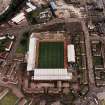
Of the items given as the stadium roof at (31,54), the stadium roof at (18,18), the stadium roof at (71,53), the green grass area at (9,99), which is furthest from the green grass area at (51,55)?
the stadium roof at (18,18)

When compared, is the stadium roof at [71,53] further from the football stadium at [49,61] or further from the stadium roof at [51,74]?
the stadium roof at [51,74]

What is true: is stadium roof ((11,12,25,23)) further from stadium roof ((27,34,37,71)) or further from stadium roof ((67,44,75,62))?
stadium roof ((67,44,75,62))

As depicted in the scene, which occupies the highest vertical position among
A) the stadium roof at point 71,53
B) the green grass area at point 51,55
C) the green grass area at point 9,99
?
the green grass area at point 51,55

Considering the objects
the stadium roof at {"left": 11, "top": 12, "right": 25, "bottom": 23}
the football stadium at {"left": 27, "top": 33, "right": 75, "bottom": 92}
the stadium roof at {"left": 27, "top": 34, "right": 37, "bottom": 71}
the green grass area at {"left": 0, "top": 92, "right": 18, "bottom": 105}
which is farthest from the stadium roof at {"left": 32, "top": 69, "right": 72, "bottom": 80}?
the stadium roof at {"left": 11, "top": 12, "right": 25, "bottom": 23}

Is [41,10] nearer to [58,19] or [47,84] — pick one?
[58,19]

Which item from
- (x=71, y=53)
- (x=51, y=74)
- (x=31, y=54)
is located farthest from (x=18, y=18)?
(x=51, y=74)
